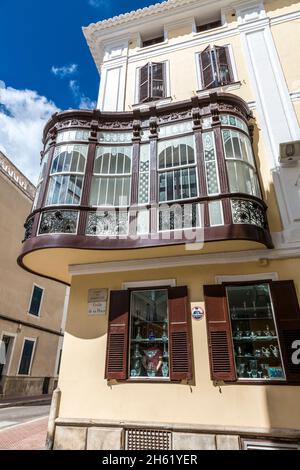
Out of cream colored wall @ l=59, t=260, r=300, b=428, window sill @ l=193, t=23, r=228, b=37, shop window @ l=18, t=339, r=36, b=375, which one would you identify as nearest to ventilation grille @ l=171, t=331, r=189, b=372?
cream colored wall @ l=59, t=260, r=300, b=428

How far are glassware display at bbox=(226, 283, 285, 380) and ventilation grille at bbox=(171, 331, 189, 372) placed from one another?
1.07 m

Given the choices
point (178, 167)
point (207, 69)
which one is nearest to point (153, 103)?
point (207, 69)

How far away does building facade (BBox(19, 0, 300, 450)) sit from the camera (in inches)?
240

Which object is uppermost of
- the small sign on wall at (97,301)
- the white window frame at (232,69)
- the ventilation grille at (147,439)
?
the white window frame at (232,69)

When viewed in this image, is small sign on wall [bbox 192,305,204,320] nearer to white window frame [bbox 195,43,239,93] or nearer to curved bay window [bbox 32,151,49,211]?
curved bay window [bbox 32,151,49,211]

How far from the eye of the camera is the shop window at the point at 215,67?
10266 mm

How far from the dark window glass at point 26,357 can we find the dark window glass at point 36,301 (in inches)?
71.9

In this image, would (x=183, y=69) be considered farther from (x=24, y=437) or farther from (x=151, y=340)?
A: (x=24, y=437)

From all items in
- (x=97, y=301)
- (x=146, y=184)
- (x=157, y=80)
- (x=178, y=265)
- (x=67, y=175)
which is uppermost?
(x=157, y=80)

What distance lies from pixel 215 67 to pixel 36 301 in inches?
651

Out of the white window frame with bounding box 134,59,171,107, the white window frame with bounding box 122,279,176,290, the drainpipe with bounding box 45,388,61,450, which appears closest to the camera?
the drainpipe with bounding box 45,388,61,450

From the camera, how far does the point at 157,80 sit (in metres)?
11.0

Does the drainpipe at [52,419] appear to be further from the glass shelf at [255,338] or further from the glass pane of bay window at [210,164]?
the glass pane of bay window at [210,164]

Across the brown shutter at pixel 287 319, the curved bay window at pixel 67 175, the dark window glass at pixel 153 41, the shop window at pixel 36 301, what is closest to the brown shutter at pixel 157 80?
the dark window glass at pixel 153 41
